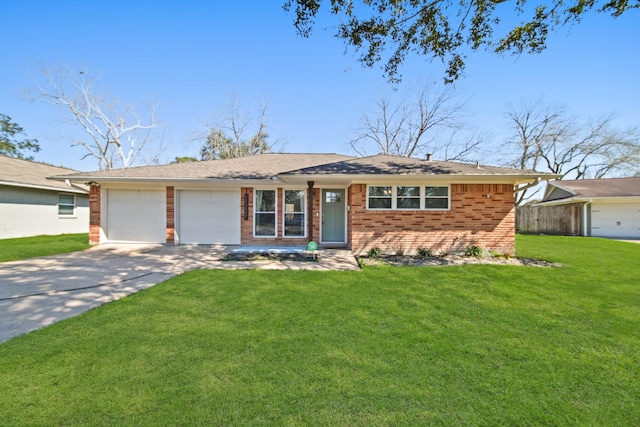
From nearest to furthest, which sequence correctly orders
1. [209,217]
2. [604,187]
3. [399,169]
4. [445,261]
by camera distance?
[445,261], [399,169], [209,217], [604,187]

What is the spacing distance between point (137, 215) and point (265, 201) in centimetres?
497

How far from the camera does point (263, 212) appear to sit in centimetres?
1091

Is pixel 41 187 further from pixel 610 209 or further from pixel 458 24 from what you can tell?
pixel 610 209

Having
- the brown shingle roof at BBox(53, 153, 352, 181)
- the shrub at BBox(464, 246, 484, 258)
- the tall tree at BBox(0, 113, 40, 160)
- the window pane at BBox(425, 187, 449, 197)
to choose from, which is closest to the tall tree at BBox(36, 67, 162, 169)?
the tall tree at BBox(0, 113, 40, 160)

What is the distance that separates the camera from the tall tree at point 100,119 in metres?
22.9

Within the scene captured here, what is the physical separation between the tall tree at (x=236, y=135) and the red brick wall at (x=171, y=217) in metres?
17.6

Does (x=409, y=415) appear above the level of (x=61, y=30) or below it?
below

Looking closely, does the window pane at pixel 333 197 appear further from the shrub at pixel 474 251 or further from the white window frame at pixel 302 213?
the shrub at pixel 474 251

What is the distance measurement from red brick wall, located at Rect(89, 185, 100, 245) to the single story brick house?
0.03 metres

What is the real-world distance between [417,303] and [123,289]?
205 inches

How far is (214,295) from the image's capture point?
488cm

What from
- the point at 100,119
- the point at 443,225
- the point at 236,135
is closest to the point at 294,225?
the point at 443,225

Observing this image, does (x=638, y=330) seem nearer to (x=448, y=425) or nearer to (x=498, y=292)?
(x=498, y=292)

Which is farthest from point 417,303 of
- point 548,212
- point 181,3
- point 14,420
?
point 548,212
